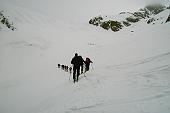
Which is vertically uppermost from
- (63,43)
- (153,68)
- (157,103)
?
(63,43)

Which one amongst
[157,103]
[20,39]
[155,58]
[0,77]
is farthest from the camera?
[20,39]

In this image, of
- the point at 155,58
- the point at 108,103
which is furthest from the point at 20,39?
the point at 108,103

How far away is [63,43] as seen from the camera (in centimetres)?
4159

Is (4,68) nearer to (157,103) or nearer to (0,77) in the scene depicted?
(0,77)

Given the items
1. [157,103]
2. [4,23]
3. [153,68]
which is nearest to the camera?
[157,103]

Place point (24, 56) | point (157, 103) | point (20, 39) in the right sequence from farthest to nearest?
point (20, 39) < point (24, 56) < point (157, 103)

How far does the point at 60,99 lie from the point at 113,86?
2.78m

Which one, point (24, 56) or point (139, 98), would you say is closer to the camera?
point (139, 98)

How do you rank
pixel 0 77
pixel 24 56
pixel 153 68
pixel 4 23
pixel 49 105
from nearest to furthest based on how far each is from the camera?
pixel 49 105
pixel 153 68
pixel 0 77
pixel 24 56
pixel 4 23

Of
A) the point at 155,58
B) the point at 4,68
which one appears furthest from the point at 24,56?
the point at 155,58

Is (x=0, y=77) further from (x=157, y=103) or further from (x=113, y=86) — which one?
(x=157, y=103)

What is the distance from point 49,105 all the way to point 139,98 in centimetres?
428

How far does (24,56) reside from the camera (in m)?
30.2

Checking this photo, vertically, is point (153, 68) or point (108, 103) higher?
point (153, 68)
